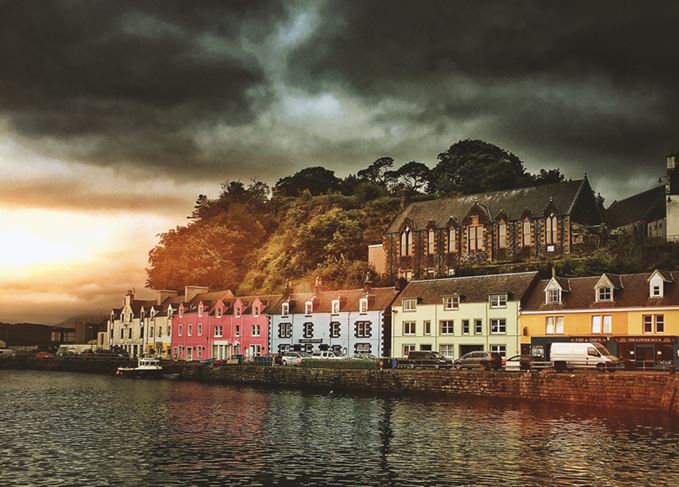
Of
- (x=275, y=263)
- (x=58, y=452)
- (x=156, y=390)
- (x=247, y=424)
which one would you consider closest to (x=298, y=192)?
(x=275, y=263)

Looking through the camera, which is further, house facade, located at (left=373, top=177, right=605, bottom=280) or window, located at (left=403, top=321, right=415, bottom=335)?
house facade, located at (left=373, top=177, right=605, bottom=280)

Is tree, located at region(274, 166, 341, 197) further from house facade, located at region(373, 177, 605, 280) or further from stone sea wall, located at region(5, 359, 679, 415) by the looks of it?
stone sea wall, located at region(5, 359, 679, 415)

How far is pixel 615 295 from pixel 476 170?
197ft

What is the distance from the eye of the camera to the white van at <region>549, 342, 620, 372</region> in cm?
6259

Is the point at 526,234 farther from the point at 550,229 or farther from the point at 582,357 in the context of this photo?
the point at 582,357

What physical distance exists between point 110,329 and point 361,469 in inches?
4507

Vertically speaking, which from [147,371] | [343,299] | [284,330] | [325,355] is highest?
[343,299]

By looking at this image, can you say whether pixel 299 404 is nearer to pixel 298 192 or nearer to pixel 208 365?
pixel 208 365

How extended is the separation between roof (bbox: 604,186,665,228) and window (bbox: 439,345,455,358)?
39164mm

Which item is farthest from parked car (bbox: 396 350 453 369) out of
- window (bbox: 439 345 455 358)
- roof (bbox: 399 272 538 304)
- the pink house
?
the pink house

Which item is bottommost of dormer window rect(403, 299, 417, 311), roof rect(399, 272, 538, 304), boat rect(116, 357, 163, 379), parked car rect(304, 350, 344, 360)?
boat rect(116, 357, 163, 379)

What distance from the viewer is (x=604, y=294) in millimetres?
71938

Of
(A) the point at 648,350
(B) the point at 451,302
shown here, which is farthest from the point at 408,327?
(A) the point at 648,350

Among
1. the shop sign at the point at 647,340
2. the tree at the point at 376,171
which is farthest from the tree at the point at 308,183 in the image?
the shop sign at the point at 647,340
